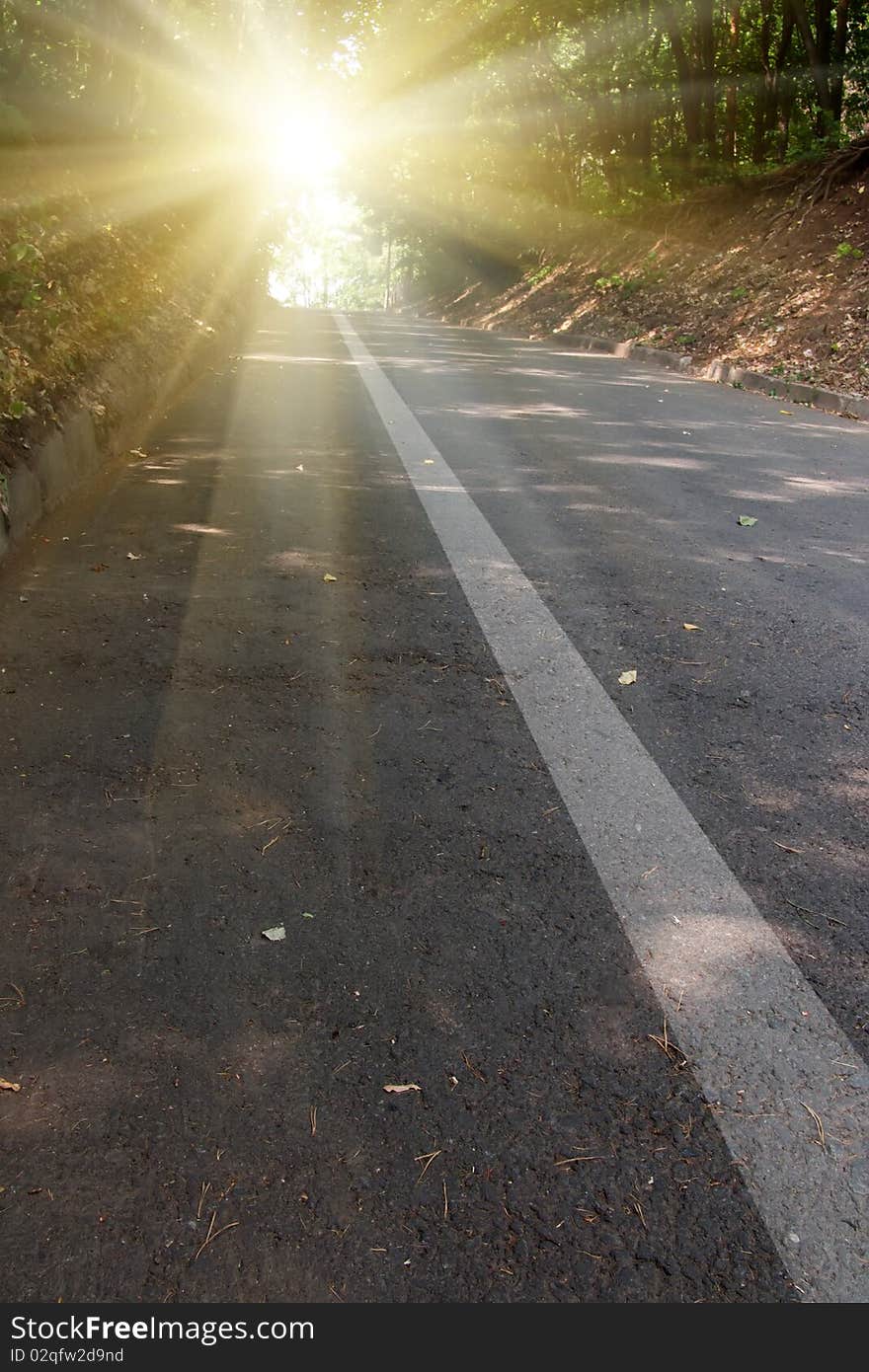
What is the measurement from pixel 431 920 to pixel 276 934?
0.38m

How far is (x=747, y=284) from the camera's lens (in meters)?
18.6

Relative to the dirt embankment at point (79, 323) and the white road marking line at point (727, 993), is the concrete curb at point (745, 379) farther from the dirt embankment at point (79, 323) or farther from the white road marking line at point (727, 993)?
the white road marking line at point (727, 993)

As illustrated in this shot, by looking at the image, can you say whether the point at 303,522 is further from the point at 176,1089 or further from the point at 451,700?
the point at 176,1089

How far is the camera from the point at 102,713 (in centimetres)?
380

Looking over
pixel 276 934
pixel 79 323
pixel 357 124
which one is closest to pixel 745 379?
pixel 79 323

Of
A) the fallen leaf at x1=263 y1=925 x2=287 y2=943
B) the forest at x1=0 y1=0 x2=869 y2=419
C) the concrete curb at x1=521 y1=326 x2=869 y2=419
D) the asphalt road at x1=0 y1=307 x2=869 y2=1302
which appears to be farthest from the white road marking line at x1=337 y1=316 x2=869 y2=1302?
the concrete curb at x1=521 y1=326 x2=869 y2=419

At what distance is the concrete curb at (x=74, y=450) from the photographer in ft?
18.6

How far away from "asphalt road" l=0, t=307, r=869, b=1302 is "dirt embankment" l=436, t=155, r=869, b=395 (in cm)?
972

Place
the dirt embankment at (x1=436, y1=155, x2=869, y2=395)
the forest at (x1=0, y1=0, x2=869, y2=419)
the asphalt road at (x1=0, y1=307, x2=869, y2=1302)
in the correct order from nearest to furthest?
the asphalt road at (x1=0, y1=307, x2=869, y2=1302) → the forest at (x1=0, y1=0, x2=869, y2=419) → the dirt embankment at (x1=436, y1=155, x2=869, y2=395)

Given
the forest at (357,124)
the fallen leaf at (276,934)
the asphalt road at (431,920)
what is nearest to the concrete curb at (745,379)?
the forest at (357,124)

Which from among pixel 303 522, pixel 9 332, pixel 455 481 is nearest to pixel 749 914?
pixel 303 522

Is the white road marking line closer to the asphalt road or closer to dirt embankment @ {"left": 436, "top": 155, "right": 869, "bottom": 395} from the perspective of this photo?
the asphalt road

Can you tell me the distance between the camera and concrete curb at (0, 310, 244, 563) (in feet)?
18.6

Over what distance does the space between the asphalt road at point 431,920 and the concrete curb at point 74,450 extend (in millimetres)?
226
